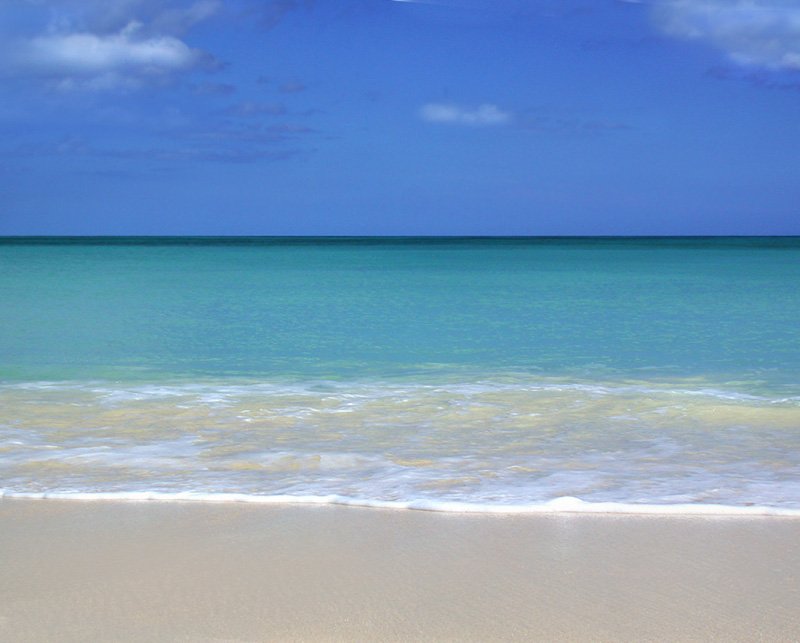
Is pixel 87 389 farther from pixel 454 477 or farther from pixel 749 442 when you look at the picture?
pixel 749 442

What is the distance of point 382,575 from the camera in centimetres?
240

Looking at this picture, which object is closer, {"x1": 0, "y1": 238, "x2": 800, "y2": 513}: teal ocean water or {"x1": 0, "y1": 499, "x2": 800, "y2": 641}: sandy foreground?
{"x1": 0, "y1": 499, "x2": 800, "y2": 641}: sandy foreground

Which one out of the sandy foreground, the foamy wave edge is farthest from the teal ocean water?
the sandy foreground

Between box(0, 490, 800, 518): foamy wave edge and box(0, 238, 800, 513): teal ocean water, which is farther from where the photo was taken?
box(0, 238, 800, 513): teal ocean water

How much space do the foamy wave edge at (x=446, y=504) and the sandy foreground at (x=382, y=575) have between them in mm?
58

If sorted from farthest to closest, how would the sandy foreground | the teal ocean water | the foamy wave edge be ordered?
the teal ocean water < the foamy wave edge < the sandy foreground

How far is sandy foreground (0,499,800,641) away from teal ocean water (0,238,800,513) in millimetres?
219

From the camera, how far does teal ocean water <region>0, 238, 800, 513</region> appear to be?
327cm

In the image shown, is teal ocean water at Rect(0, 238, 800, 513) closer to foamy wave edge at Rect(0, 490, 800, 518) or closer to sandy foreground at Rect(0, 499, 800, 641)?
foamy wave edge at Rect(0, 490, 800, 518)

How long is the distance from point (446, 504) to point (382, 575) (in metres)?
0.63

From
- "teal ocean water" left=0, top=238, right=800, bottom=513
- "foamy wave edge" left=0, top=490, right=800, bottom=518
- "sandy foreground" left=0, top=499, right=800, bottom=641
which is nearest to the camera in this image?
"sandy foreground" left=0, top=499, right=800, bottom=641

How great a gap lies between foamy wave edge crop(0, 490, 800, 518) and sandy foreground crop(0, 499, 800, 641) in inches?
2.3

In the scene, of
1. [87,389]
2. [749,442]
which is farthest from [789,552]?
[87,389]

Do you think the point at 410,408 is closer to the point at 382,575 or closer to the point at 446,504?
the point at 446,504
